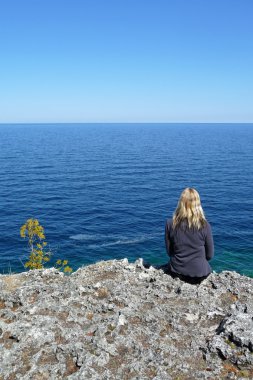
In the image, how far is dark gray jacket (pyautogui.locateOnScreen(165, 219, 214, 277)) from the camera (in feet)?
40.6

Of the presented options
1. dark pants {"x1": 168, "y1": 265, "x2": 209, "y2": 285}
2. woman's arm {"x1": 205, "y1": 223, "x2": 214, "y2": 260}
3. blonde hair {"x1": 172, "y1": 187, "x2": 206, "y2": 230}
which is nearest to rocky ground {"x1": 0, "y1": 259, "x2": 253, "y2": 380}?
dark pants {"x1": 168, "y1": 265, "x2": 209, "y2": 285}

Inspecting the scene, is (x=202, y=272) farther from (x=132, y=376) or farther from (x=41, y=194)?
(x=41, y=194)

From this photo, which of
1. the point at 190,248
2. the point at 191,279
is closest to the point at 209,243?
the point at 190,248

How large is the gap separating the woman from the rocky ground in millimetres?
766

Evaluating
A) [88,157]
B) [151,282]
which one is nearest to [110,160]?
[88,157]

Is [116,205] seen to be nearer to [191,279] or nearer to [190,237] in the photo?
[191,279]

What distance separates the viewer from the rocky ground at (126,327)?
28.0 ft

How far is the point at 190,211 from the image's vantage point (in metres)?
12.3

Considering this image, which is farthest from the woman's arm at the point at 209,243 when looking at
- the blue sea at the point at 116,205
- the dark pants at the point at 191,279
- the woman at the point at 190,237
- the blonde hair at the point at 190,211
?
the blue sea at the point at 116,205

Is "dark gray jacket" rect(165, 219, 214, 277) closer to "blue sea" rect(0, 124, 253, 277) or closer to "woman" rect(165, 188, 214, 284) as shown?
"woman" rect(165, 188, 214, 284)

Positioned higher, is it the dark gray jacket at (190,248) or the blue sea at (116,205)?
the dark gray jacket at (190,248)

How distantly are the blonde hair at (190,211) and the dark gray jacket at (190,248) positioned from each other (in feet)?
0.62

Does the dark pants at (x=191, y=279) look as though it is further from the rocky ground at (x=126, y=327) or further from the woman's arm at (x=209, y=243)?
the woman's arm at (x=209, y=243)

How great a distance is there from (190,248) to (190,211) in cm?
143
